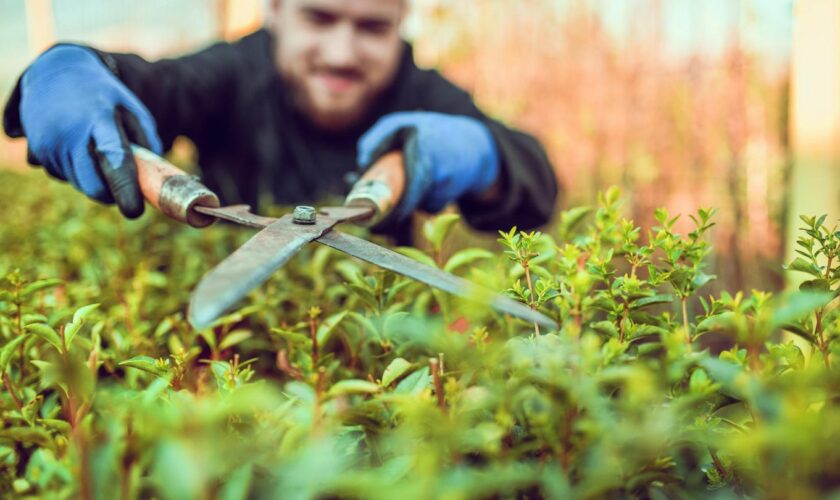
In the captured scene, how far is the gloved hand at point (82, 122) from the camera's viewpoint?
146cm

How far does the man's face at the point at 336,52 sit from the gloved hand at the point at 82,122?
952mm

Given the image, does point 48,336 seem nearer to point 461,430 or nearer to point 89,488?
point 89,488

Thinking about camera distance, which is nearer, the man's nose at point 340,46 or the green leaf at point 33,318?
the green leaf at point 33,318

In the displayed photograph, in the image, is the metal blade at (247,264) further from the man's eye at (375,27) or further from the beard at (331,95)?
the man's eye at (375,27)

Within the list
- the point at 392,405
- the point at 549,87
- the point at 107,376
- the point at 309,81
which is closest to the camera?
the point at 392,405

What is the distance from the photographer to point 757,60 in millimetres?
3559

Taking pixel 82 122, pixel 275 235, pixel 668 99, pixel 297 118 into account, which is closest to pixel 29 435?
pixel 275 235

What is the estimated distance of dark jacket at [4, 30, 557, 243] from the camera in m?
2.60

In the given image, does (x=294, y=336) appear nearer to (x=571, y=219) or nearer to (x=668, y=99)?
(x=571, y=219)

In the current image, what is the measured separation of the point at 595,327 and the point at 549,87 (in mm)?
4180

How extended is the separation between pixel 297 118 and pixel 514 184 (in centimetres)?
110

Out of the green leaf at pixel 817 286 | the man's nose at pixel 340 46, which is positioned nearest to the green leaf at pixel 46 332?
the green leaf at pixel 817 286

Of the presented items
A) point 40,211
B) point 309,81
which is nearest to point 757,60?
point 309,81

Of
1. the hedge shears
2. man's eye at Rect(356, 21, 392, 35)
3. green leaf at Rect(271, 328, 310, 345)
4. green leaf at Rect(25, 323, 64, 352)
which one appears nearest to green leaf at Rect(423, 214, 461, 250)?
the hedge shears
